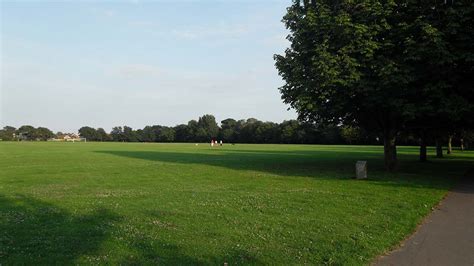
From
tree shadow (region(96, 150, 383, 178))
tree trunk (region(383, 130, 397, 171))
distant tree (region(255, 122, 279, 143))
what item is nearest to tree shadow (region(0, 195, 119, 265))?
tree shadow (region(96, 150, 383, 178))

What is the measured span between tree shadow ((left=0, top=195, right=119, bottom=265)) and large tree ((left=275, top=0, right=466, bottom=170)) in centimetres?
1359

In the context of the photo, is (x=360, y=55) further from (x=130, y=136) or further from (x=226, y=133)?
(x=130, y=136)

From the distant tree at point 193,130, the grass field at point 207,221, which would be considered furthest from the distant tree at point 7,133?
the grass field at point 207,221

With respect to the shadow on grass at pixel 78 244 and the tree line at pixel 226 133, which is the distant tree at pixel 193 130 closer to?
the tree line at pixel 226 133

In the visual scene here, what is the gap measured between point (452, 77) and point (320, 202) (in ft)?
37.0

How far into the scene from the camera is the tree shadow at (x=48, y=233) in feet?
24.6

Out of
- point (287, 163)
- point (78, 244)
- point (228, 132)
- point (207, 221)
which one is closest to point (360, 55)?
point (287, 163)

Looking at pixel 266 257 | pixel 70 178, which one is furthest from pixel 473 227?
pixel 70 178

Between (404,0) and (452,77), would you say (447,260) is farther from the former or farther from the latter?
(404,0)

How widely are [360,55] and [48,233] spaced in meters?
17.0

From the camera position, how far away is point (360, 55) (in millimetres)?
21969

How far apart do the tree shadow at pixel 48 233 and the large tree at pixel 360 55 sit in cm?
1359

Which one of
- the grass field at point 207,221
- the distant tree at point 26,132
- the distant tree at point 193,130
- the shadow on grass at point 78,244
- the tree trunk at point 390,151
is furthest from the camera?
the distant tree at point 26,132

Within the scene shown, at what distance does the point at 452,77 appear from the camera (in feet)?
68.7
